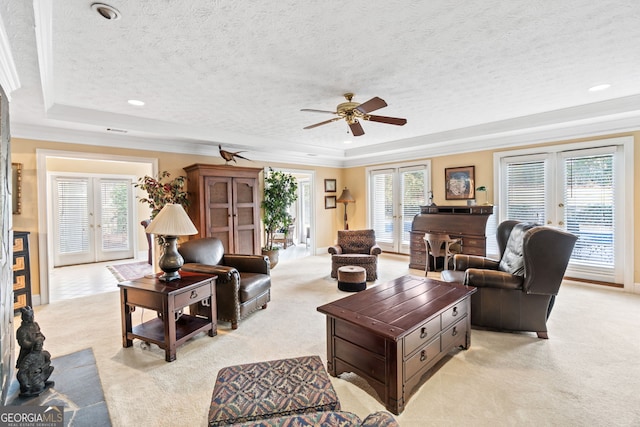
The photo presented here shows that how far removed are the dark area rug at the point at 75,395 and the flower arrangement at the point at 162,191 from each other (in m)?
2.63

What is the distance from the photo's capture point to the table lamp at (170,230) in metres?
2.69

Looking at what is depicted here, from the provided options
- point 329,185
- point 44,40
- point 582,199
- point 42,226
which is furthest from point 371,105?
point 329,185

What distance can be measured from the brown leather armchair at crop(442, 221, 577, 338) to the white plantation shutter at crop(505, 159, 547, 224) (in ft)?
7.13

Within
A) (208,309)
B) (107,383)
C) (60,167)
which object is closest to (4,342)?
(107,383)

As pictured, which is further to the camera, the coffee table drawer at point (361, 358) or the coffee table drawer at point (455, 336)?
the coffee table drawer at point (455, 336)

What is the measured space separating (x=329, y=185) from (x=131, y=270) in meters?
4.67

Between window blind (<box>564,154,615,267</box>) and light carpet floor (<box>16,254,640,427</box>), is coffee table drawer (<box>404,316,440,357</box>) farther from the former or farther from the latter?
window blind (<box>564,154,615,267</box>)

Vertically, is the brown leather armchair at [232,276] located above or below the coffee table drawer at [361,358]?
above

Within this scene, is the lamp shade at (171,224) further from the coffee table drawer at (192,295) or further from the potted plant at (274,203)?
the potted plant at (274,203)

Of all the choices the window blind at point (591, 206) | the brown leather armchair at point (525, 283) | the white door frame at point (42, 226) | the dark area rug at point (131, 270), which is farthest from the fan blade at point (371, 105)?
the dark area rug at point (131, 270)

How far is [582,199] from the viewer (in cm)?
442

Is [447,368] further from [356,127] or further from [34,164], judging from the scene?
[34,164]

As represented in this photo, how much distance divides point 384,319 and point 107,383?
2.06 meters

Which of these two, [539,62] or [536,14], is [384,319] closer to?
[536,14]
